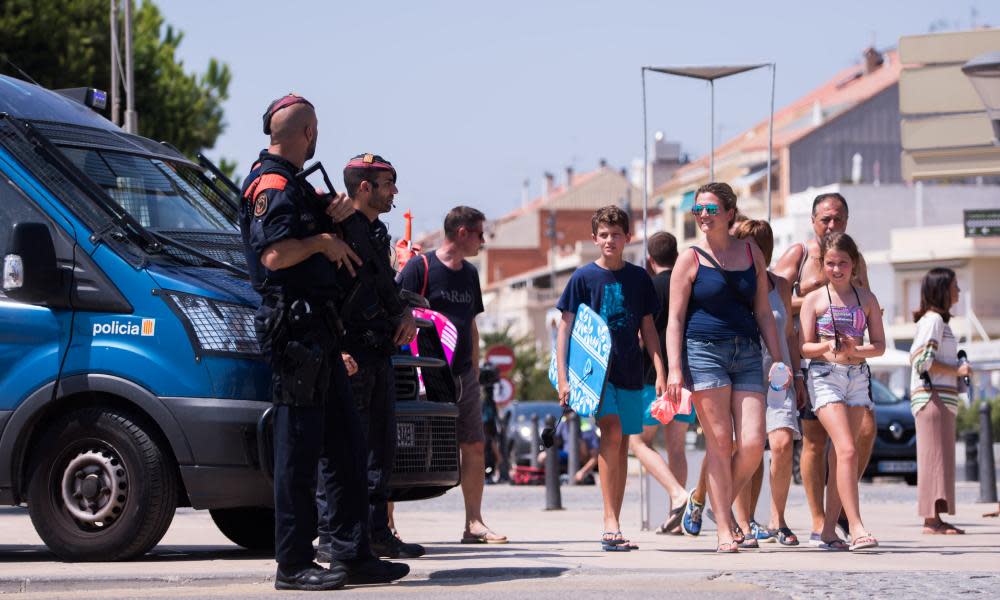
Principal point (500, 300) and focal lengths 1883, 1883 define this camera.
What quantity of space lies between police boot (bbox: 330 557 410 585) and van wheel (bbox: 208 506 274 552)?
296 cm

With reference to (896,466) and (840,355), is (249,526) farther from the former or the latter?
(896,466)

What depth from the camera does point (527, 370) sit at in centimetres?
8438

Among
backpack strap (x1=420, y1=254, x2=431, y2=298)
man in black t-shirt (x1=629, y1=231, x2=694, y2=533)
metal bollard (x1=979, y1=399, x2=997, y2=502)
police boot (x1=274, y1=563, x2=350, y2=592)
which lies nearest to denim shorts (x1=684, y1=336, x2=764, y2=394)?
man in black t-shirt (x1=629, y1=231, x2=694, y2=533)

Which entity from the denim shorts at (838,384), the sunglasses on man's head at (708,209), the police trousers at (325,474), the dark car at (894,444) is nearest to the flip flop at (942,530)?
the denim shorts at (838,384)

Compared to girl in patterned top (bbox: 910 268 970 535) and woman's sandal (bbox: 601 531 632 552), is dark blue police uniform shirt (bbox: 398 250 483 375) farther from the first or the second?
girl in patterned top (bbox: 910 268 970 535)

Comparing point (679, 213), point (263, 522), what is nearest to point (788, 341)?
point (263, 522)

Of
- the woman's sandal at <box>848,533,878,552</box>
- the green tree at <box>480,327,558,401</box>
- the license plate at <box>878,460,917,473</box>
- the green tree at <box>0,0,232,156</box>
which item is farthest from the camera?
the green tree at <box>480,327,558,401</box>

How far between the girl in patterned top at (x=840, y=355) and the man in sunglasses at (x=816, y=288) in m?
0.19

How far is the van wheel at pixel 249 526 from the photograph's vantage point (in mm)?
11242

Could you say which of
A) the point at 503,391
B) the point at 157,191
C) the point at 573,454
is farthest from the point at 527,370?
the point at 157,191

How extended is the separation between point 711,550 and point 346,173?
3304 mm

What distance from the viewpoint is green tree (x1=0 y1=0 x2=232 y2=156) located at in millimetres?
31703

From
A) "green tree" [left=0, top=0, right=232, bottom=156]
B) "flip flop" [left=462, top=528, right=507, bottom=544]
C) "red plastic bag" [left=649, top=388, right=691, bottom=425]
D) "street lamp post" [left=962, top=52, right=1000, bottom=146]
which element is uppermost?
"green tree" [left=0, top=0, right=232, bottom=156]

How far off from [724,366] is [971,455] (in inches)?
661
